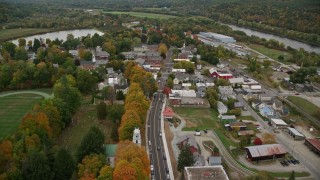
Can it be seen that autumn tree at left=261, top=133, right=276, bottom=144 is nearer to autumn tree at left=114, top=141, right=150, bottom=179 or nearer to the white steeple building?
the white steeple building

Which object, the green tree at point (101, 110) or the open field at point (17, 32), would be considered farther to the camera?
the open field at point (17, 32)

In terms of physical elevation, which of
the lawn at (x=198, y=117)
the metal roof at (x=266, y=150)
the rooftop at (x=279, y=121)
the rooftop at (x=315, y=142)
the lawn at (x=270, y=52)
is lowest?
the lawn at (x=198, y=117)

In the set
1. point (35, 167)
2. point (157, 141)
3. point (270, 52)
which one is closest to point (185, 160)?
point (157, 141)

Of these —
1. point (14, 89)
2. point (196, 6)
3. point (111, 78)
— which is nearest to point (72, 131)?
point (111, 78)

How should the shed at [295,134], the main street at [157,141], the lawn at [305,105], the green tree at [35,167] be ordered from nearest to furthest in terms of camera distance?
the green tree at [35,167]
the main street at [157,141]
the shed at [295,134]
the lawn at [305,105]

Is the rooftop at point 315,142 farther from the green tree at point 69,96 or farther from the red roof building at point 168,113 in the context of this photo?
the green tree at point 69,96

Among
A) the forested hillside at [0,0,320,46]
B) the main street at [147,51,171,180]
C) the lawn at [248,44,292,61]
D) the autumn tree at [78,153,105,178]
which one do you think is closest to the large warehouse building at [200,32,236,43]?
the lawn at [248,44,292,61]

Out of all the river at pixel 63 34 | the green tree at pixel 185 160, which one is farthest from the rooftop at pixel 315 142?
the river at pixel 63 34

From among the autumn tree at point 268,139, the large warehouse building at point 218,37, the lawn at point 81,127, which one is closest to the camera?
the lawn at point 81,127
